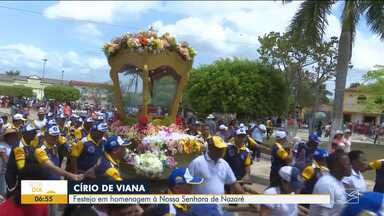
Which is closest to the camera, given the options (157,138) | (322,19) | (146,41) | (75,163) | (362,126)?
(75,163)

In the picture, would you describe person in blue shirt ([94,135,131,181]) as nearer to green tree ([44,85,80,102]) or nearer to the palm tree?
the palm tree

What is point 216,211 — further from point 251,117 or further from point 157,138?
point 251,117

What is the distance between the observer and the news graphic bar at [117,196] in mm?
4270

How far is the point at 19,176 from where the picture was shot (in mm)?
5512

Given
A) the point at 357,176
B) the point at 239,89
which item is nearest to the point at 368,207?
the point at 357,176

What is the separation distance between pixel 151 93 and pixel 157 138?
2.18 meters

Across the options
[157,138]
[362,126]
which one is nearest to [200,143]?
[157,138]

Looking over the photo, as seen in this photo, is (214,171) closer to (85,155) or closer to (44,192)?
(44,192)

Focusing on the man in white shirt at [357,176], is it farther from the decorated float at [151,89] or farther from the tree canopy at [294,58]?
the tree canopy at [294,58]

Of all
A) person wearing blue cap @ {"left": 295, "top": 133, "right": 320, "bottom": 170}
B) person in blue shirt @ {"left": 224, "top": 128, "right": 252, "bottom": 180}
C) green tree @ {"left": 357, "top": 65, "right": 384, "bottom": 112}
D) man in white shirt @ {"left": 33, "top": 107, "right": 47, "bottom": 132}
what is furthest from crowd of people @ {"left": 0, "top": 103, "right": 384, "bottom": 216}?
green tree @ {"left": 357, "top": 65, "right": 384, "bottom": 112}

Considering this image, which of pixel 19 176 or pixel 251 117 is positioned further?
pixel 251 117

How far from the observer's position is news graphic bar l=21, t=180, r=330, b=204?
4.27m

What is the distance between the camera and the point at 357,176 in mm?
5770

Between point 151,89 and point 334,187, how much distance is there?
947 centimetres
